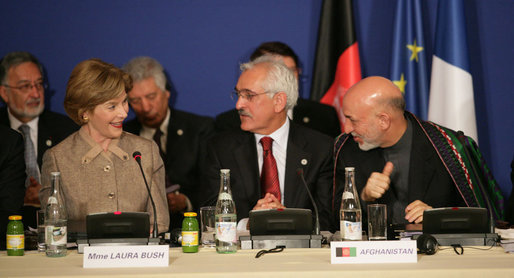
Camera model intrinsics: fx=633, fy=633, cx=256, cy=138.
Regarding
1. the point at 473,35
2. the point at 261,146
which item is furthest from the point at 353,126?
the point at 473,35

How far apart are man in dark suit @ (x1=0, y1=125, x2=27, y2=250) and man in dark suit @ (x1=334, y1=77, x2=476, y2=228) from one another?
1686mm

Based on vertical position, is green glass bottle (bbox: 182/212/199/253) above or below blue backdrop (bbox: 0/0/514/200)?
below

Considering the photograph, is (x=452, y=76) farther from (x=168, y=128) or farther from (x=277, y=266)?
(x=277, y=266)

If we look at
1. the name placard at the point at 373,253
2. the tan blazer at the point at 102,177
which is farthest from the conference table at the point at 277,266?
the tan blazer at the point at 102,177

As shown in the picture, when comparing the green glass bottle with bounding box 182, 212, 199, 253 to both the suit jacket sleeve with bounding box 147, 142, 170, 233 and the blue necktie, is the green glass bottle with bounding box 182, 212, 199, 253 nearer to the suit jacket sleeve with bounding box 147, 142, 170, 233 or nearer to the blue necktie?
the suit jacket sleeve with bounding box 147, 142, 170, 233

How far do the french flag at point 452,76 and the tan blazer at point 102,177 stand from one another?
6.97 ft

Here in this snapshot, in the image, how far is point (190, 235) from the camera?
8.08 ft

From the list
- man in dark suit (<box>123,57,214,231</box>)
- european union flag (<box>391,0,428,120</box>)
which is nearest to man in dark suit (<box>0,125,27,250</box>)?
man in dark suit (<box>123,57,214,231</box>)

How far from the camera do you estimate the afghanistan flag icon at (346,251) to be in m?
2.18

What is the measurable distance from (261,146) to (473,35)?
207cm

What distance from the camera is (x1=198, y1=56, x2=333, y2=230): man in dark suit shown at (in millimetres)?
3463

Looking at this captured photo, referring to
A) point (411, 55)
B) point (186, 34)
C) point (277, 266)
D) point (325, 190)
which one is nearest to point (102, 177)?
point (325, 190)

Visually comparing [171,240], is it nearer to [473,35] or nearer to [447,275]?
[447,275]

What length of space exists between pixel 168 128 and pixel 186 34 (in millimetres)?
752
